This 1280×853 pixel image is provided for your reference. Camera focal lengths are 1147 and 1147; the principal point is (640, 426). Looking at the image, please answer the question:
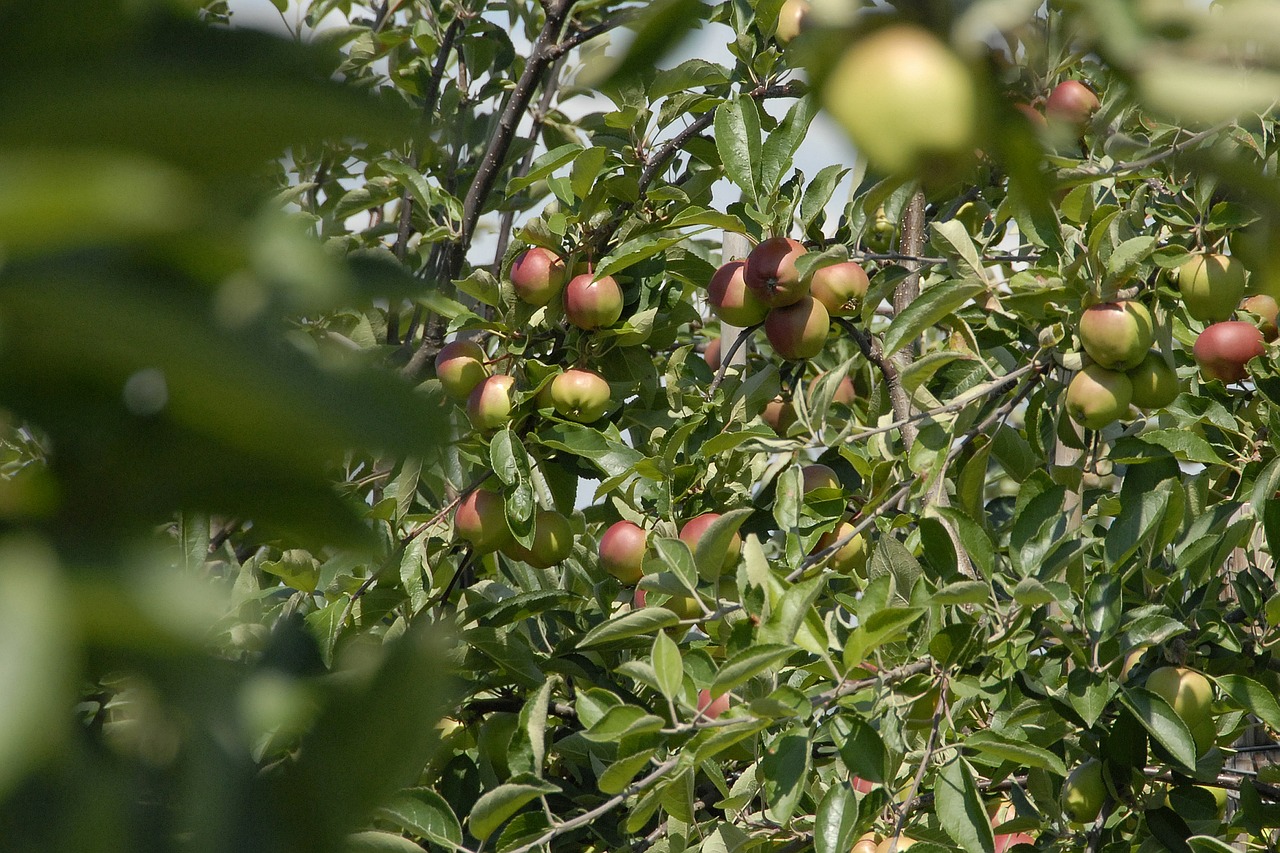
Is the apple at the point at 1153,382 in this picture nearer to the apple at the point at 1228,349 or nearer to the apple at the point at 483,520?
the apple at the point at 1228,349

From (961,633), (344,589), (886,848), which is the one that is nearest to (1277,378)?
(961,633)

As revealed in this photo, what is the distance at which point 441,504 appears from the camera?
2068 mm

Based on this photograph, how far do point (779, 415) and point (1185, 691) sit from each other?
0.79 metres

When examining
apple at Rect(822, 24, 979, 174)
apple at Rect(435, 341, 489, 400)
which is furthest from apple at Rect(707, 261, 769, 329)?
apple at Rect(822, 24, 979, 174)

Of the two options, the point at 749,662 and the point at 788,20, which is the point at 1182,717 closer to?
the point at 749,662

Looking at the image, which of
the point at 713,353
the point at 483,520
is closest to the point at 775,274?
the point at 483,520

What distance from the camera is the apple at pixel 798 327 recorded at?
5.67 ft

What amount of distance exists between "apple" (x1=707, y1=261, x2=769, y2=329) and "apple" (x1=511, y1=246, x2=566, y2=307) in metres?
0.24

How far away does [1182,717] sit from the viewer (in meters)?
1.41

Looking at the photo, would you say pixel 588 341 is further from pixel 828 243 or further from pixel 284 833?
pixel 284 833

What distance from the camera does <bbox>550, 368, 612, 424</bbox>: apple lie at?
1.70 meters

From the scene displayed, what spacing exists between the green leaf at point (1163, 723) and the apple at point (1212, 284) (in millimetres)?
533

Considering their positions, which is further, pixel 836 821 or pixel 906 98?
pixel 836 821

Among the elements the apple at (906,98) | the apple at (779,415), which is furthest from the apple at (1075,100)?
the apple at (906,98)
